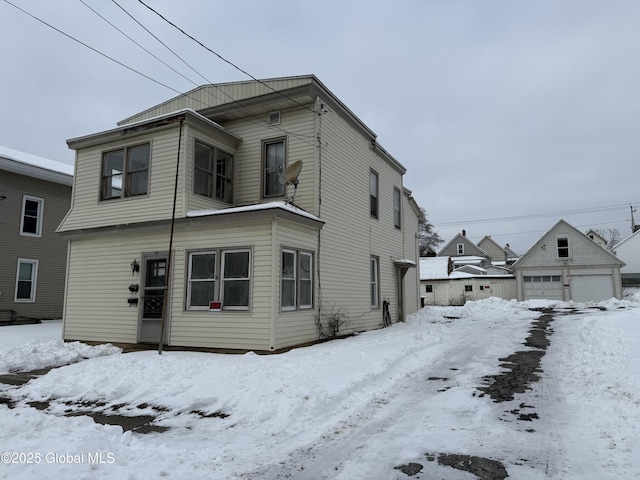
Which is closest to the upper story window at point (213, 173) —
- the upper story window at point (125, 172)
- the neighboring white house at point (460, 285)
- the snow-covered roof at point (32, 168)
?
the upper story window at point (125, 172)

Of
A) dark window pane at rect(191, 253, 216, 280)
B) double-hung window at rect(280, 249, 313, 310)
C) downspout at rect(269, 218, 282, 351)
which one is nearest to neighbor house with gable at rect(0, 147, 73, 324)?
dark window pane at rect(191, 253, 216, 280)

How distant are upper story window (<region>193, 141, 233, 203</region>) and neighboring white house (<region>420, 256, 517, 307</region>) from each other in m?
27.8

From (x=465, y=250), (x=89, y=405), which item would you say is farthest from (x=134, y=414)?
(x=465, y=250)

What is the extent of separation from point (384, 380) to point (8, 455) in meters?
5.37

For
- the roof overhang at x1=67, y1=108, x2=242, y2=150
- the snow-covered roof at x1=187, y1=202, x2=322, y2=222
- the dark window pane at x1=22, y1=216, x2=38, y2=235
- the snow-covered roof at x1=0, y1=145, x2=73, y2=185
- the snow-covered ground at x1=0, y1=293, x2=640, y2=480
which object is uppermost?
the snow-covered roof at x1=0, y1=145, x2=73, y2=185

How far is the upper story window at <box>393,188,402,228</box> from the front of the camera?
1860 cm

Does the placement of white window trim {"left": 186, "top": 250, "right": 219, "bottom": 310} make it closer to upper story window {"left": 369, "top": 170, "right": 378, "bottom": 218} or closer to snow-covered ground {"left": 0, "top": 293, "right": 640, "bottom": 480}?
snow-covered ground {"left": 0, "top": 293, "right": 640, "bottom": 480}

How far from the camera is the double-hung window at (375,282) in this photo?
15954mm

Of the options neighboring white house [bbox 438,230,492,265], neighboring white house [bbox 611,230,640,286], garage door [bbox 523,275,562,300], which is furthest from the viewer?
neighboring white house [bbox 438,230,492,265]

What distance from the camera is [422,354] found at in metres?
10.2

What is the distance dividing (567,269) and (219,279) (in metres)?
32.7

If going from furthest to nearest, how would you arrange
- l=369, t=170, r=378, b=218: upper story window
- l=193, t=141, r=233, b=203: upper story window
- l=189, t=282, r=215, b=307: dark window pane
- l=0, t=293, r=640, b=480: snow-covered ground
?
l=369, t=170, r=378, b=218: upper story window < l=193, t=141, r=233, b=203: upper story window < l=189, t=282, r=215, b=307: dark window pane < l=0, t=293, r=640, b=480: snow-covered ground

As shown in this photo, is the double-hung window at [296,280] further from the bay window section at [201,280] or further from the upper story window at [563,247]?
the upper story window at [563,247]

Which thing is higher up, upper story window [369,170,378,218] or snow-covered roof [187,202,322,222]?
upper story window [369,170,378,218]
